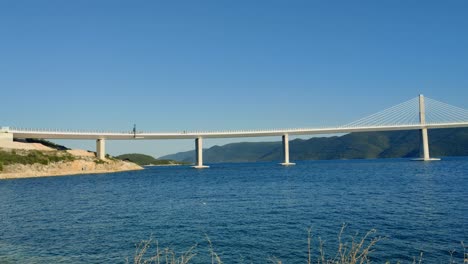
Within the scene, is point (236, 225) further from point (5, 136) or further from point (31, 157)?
point (5, 136)

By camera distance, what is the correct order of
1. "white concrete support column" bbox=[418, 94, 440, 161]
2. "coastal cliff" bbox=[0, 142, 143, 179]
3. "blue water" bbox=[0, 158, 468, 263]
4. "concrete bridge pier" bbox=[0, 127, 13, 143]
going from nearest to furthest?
"blue water" bbox=[0, 158, 468, 263] < "coastal cliff" bbox=[0, 142, 143, 179] < "concrete bridge pier" bbox=[0, 127, 13, 143] < "white concrete support column" bbox=[418, 94, 440, 161]

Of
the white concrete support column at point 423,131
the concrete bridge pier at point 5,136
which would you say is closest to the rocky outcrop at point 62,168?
the concrete bridge pier at point 5,136

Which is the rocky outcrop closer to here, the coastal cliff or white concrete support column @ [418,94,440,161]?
the coastal cliff

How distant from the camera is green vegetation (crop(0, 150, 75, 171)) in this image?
85.2 metres

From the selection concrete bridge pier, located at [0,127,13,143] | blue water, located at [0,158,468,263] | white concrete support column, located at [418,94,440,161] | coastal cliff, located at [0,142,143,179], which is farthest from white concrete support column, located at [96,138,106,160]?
white concrete support column, located at [418,94,440,161]

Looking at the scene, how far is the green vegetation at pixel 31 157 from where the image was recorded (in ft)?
280

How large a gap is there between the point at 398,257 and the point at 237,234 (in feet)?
27.4

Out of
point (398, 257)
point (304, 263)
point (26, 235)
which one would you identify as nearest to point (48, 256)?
point (26, 235)

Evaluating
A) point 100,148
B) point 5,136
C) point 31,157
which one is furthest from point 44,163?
point 100,148

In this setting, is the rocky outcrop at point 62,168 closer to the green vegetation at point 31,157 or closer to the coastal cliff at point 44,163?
the coastal cliff at point 44,163

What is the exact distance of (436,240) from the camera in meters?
18.7

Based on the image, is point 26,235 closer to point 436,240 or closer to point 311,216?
point 311,216

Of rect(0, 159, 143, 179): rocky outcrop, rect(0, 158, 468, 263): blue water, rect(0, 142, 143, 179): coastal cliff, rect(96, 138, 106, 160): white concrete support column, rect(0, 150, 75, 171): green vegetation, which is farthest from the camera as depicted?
rect(96, 138, 106, 160): white concrete support column

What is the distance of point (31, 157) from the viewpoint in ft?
301
